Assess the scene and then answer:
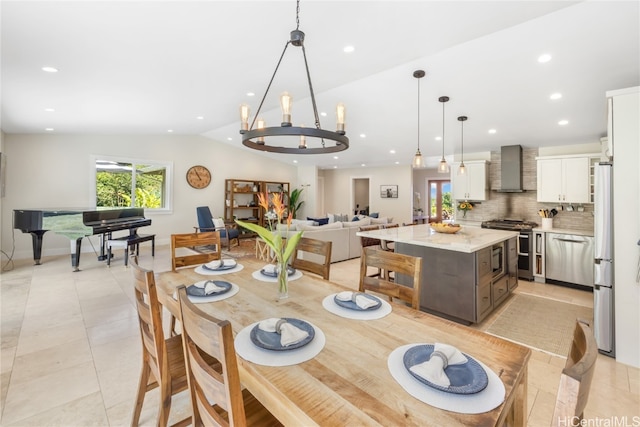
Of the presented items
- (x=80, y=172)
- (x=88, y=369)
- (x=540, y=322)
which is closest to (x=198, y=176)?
(x=80, y=172)

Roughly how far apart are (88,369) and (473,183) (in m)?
6.17

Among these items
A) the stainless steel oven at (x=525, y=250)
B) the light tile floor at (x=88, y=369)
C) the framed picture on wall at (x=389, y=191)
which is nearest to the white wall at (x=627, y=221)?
the light tile floor at (x=88, y=369)

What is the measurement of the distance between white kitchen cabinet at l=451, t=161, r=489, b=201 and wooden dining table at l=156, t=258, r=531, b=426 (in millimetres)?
4963

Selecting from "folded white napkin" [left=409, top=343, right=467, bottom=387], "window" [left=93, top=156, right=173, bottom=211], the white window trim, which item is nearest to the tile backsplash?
"folded white napkin" [left=409, top=343, right=467, bottom=387]

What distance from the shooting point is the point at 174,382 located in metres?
1.43

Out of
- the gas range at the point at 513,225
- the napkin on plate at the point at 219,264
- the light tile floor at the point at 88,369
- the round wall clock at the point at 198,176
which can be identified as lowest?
the light tile floor at the point at 88,369

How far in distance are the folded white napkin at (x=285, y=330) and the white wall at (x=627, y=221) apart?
2821 mm

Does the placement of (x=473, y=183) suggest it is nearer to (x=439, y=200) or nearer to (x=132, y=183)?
(x=439, y=200)

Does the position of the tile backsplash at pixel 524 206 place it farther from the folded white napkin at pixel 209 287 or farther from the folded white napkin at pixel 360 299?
the folded white napkin at pixel 209 287

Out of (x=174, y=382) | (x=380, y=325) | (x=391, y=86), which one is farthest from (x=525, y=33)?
(x=174, y=382)

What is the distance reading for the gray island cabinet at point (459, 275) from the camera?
2.80m

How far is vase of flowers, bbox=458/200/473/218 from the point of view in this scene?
5.76 m

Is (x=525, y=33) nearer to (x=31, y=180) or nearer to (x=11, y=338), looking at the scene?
(x=11, y=338)

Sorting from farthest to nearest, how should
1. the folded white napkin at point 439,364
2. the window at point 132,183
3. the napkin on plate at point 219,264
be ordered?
the window at point 132,183 < the napkin on plate at point 219,264 < the folded white napkin at point 439,364
